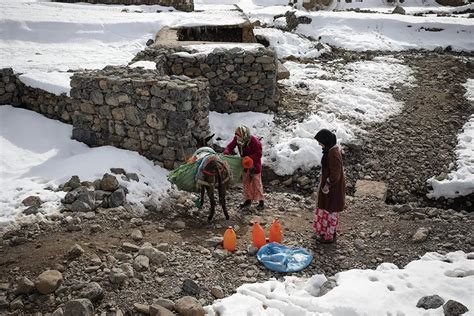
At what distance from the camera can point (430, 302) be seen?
3854mm

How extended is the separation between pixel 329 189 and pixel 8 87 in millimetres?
7268

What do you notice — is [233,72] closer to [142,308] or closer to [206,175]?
[206,175]

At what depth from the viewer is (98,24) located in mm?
13055

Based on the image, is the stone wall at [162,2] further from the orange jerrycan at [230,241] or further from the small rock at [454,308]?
the small rock at [454,308]

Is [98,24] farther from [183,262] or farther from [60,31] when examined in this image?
[183,262]

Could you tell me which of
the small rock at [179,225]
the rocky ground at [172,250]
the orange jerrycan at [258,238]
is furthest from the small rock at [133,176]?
the orange jerrycan at [258,238]

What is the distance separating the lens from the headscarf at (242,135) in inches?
233

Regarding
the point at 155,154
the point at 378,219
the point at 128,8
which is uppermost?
the point at 128,8

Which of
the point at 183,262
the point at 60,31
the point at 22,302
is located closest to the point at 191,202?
the point at 183,262

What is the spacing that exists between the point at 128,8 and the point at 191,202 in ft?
43.5

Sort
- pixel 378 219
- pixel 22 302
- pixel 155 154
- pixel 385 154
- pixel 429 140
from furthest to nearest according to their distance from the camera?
pixel 429 140, pixel 385 154, pixel 155 154, pixel 378 219, pixel 22 302

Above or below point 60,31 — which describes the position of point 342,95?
below

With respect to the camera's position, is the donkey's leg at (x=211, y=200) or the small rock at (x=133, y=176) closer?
the donkey's leg at (x=211, y=200)

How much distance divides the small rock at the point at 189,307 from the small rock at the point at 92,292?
30.7 inches
